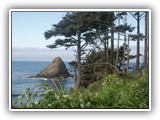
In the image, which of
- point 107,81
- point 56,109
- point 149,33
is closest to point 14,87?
point 56,109

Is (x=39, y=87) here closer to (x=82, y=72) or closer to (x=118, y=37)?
(x=82, y=72)

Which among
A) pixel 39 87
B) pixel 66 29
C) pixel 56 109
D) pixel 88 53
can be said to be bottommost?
pixel 56 109

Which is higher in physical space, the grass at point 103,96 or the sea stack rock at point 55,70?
the sea stack rock at point 55,70

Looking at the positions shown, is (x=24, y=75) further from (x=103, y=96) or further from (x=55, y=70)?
(x=103, y=96)

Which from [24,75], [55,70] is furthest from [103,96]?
[24,75]

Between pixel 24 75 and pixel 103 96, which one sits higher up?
pixel 24 75

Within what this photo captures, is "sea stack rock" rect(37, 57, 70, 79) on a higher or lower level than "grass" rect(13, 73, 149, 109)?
higher

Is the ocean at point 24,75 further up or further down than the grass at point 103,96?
further up

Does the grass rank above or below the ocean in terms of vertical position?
below
